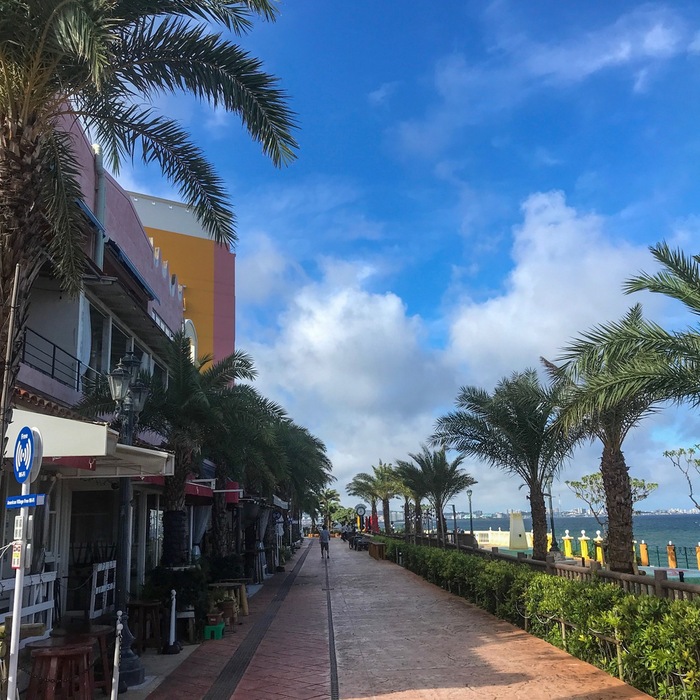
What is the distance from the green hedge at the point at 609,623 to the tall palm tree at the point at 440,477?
55.0 ft

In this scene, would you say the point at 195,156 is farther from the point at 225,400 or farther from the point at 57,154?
the point at 225,400

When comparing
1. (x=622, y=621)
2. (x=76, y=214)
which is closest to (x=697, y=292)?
(x=622, y=621)

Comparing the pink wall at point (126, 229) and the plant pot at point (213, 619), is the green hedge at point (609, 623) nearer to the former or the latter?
the plant pot at point (213, 619)

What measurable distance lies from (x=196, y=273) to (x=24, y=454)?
2600cm

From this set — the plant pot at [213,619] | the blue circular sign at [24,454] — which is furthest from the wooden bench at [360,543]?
the blue circular sign at [24,454]

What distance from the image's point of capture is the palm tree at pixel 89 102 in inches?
219

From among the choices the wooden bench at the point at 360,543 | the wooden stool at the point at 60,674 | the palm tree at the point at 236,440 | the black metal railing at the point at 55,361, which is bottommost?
the wooden bench at the point at 360,543

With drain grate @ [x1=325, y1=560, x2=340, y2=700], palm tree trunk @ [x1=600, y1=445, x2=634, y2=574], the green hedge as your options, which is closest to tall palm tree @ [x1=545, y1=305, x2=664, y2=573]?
palm tree trunk @ [x1=600, y1=445, x2=634, y2=574]

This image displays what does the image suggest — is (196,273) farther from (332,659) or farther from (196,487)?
(332,659)

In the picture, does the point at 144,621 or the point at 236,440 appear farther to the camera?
the point at 236,440

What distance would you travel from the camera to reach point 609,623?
7.56 metres

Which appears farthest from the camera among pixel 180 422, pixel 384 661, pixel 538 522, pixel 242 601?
pixel 538 522

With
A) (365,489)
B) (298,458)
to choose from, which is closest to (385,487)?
(365,489)

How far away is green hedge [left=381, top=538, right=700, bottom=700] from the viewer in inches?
246
